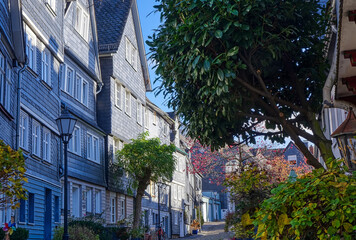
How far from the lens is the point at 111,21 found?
107 ft

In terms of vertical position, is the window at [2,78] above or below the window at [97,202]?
above

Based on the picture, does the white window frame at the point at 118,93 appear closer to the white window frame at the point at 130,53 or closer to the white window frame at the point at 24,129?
the white window frame at the point at 130,53

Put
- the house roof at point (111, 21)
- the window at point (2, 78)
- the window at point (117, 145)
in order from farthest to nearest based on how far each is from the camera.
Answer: the house roof at point (111, 21) → the window at point (117, 145) → the window at point (2, 78)

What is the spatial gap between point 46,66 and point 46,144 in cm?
309

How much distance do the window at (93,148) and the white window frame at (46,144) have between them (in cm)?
548

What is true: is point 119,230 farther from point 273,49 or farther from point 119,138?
point 273,49

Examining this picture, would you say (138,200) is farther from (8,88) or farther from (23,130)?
(8,88)

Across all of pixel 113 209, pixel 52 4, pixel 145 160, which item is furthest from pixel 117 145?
pixel 52 4

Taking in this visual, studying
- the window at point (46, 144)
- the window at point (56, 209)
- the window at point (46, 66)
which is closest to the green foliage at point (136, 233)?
the window at point (56, 209)

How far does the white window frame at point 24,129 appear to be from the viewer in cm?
1836

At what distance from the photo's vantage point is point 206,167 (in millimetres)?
36344

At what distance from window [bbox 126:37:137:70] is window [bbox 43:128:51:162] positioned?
12.5 metres

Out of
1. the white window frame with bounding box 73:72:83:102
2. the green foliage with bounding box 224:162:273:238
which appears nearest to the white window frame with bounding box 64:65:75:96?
the white window frame with bounding box 73:72:83:102

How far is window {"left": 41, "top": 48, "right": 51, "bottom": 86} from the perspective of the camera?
21.2 m
